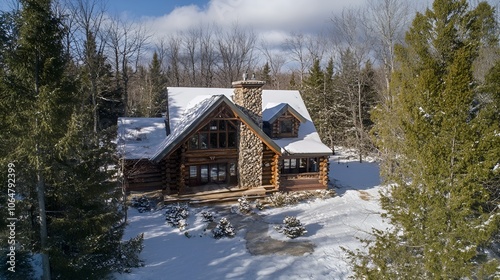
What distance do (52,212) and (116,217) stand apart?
1.63 metres

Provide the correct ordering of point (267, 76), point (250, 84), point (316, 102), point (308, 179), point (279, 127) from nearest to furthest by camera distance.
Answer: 1. point (250, 84)
2. point (308, 179)
3. point (279, 127)
4. point (316, 102)
5. point (267, 76)

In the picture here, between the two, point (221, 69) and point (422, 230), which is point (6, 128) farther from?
point (221, 69)

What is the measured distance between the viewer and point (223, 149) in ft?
62.1

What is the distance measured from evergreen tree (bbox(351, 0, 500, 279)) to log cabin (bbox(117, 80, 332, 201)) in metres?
11.7

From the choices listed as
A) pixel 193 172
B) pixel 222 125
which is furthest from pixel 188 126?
pixel 193 172

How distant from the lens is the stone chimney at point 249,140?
19.1 metres

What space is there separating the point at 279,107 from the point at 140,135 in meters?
9.56

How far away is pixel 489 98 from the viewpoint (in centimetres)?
744

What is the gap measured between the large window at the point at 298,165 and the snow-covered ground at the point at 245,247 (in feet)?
9.71

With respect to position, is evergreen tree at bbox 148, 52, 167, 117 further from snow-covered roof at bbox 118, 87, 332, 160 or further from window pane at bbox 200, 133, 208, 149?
window pane at bbox 200, 133, 208, 149

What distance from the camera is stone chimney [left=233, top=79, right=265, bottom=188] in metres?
19.1

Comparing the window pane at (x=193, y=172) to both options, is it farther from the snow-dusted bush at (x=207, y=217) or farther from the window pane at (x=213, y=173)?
the snow-dusted bush at (x=207, y=217)

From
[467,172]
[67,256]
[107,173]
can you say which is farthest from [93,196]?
[467,172]

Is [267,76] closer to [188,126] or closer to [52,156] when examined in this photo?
[188,126]
